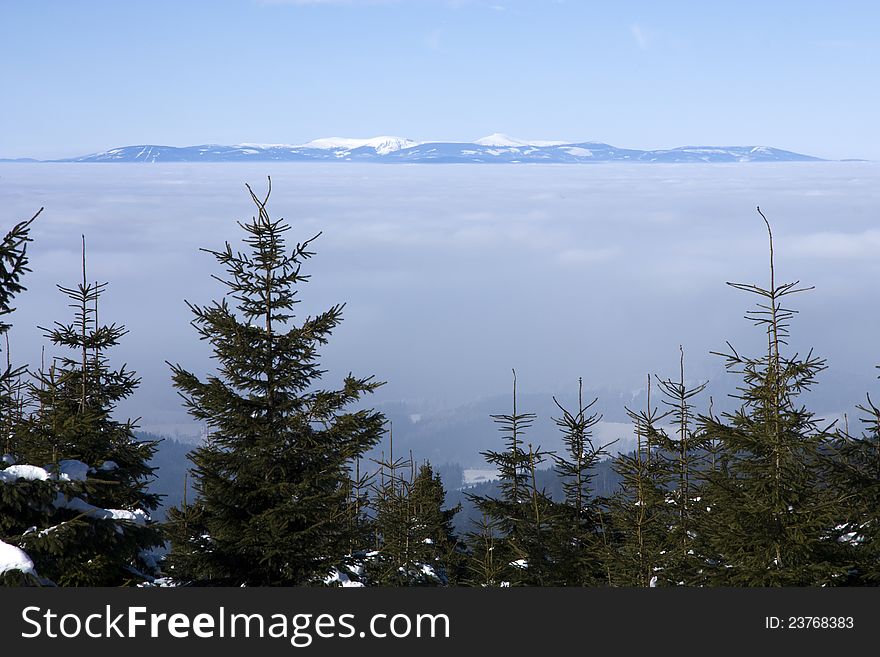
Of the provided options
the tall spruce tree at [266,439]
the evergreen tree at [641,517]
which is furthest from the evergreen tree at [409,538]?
the evergreen tree at [641,517]

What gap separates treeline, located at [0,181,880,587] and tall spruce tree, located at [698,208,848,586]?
0.03m

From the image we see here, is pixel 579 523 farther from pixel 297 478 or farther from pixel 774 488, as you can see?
pixel 774 488

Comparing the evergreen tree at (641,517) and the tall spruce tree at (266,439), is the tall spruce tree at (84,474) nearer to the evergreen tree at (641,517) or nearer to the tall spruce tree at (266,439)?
the tall spruce tree at (266,439)

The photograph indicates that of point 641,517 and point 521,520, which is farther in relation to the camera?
point 521,520

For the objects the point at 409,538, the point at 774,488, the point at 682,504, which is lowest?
the point at 409,538

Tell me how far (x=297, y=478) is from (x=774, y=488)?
756 centimetres

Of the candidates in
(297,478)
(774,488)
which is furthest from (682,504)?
(297,478)

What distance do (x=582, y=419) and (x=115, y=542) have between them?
1540cm

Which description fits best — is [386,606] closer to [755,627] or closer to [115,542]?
[115,542]

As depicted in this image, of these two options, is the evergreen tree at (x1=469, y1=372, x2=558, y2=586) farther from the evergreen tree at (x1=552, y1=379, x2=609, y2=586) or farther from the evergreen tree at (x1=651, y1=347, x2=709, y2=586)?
the evergreen tree at (x1=651, y1=347, x2=709, y2=586)

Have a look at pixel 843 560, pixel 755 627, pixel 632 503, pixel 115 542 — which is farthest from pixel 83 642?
pixel 632 503

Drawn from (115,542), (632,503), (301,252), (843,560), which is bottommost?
(632,503)

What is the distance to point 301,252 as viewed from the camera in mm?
15602

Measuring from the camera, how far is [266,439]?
1438cm
